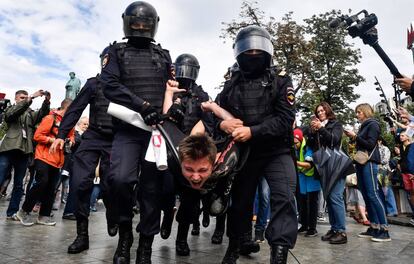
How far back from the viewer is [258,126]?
322 centimetres

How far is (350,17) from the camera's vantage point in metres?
3.74

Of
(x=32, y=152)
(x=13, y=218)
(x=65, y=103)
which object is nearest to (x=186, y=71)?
(x=65, y=103)

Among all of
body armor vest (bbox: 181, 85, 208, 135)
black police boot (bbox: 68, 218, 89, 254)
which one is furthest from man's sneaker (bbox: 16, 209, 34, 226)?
body armor vest (bbox: 181, 85, 208, 135)

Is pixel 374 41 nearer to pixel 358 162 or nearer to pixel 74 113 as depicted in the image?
pixel 358 162

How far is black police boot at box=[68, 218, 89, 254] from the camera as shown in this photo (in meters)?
3.84

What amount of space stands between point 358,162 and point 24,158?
521 centimetres

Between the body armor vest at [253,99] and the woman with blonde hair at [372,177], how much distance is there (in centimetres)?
285

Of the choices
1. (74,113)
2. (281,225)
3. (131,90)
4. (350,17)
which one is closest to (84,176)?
(74,113)

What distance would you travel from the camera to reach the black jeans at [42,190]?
5.75 meters

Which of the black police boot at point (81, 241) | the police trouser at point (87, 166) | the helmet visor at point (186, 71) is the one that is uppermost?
the helmet visor at point (186, 71)

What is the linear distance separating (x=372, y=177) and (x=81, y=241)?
13.3ft

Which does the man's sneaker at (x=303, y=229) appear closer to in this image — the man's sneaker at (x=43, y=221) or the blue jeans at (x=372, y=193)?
the blue jeans at (x=372, y=193)

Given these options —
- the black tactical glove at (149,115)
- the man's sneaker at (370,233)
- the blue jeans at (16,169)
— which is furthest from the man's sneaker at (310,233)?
the blue jeans at (16,169)

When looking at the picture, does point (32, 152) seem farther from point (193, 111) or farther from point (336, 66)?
point (336, 66)
